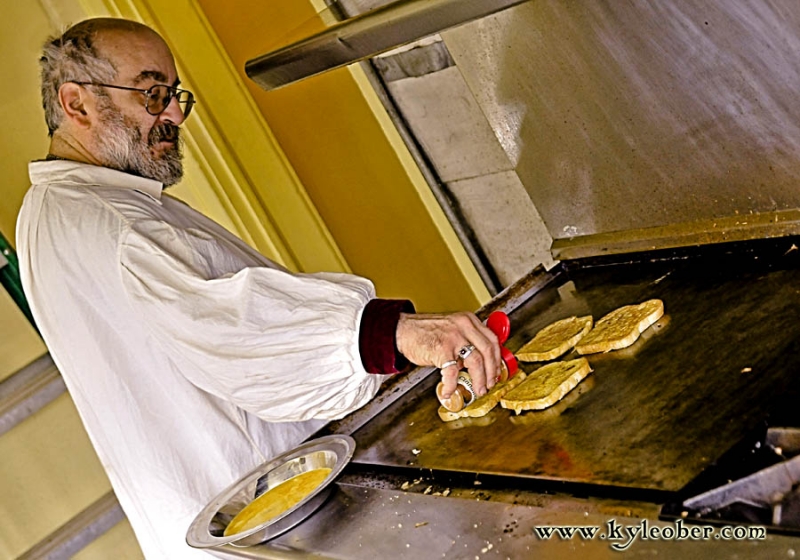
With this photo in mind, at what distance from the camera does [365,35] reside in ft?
6.40

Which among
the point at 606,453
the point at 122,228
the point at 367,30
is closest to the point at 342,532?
the point at 606,453

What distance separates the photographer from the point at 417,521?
1.58m

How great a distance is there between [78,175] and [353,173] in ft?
4.78

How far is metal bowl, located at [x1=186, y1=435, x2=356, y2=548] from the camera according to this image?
1.73m

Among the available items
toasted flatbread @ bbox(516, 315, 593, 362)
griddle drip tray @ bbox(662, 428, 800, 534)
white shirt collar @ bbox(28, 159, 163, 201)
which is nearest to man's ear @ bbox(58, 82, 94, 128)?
white shirt collar @ bbox(28, 159, 163, 201)

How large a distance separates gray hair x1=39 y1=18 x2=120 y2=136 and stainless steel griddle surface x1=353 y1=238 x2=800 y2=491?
107 cm

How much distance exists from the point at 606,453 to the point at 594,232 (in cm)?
113

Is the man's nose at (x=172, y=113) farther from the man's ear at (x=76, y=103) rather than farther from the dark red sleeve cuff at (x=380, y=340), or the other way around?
the dark red sleeve cuff at (x=380, y=340)

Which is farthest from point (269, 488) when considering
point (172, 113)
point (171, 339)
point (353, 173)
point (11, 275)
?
point (353, 173)

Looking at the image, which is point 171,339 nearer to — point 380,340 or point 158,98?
point 380,340

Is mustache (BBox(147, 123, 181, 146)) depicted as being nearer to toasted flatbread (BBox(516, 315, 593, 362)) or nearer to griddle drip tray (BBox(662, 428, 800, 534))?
toasted flatbread (BBox(516, 315, 593, 362))

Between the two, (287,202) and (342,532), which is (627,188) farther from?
(287,202)

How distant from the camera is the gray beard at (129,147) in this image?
212 cm

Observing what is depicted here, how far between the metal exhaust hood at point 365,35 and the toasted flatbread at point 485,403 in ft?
2.56
